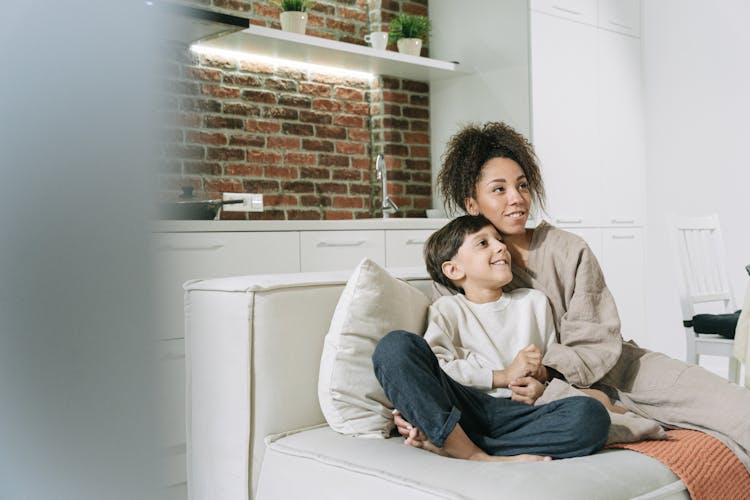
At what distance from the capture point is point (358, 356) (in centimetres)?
146

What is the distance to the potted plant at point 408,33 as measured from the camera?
3758 millimetres

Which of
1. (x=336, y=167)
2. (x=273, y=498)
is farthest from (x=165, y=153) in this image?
(x=336, y=167)

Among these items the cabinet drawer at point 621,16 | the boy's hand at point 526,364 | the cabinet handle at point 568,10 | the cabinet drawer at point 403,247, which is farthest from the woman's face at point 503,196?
the cabinet drawer at point 621,16

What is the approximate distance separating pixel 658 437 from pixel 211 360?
0.88m

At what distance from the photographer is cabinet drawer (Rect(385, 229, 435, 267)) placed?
3.17 m

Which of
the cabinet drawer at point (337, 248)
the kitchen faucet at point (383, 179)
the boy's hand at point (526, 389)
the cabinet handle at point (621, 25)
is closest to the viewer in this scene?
the boy's hand at point (526, 389)

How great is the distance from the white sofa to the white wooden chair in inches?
69.6

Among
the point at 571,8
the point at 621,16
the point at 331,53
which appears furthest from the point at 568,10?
the point at 331,53

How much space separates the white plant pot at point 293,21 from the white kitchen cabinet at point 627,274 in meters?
1.85

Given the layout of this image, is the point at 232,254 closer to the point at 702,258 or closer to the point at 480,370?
the point at 480,370

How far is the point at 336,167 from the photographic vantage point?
3.74m

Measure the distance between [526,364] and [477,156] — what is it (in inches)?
22.3

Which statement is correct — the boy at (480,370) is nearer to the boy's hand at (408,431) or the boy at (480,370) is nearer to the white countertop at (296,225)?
the boy's hand at (408,431)

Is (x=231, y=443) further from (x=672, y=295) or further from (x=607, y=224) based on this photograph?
(x=672, y=295)
